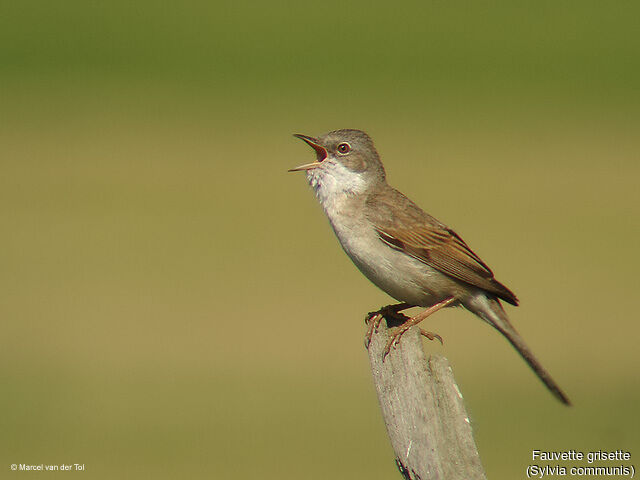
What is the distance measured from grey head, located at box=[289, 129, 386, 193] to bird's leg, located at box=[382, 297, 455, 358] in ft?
3.10

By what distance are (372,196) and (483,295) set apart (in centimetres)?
97

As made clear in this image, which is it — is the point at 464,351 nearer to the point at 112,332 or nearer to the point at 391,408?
the point at 112,332

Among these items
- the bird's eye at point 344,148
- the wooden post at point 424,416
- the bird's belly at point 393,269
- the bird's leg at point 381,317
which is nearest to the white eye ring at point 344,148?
the bird's eye at point 344,148

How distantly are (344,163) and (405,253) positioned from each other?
2.58ft

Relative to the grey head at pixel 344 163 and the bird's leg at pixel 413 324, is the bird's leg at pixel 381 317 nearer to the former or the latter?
the bird's leg at pixel 413 324

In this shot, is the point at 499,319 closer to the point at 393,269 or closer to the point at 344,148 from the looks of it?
the point at 393,269

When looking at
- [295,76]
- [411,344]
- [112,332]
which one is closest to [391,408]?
[411,344]

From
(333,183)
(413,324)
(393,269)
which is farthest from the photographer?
(333,183)

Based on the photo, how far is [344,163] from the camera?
22.7ft

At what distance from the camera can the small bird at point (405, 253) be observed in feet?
21.2

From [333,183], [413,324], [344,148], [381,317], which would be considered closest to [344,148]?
[344,148]

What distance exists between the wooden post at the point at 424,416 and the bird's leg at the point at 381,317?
3.52ft

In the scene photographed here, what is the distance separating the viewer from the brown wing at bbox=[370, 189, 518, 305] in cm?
645

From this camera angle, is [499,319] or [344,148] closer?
[499,319]
